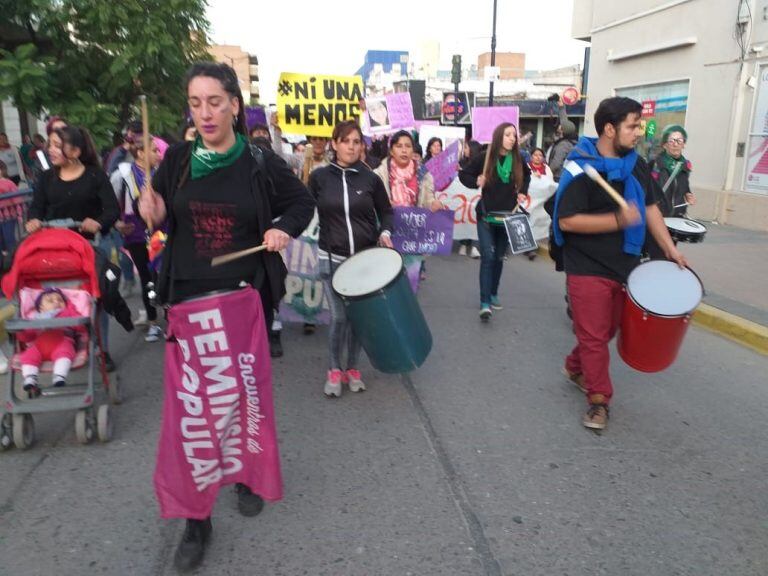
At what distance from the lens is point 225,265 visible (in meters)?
2.68

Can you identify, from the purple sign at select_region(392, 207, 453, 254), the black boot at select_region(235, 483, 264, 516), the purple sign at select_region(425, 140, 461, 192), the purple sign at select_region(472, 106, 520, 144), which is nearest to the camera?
the black boot at select_region(235, 483, 264, 516)

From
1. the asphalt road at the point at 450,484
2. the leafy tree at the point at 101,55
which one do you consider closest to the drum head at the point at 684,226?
the asphalt road at the point at 450,484

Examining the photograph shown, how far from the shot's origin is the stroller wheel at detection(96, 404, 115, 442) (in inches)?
148

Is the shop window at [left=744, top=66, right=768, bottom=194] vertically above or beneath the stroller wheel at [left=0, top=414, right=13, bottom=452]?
above

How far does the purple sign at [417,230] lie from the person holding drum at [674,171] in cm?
235

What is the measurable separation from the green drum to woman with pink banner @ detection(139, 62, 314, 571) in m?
1.18

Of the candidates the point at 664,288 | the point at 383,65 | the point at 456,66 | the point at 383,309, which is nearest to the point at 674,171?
the point at 664,288

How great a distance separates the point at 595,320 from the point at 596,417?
60cm

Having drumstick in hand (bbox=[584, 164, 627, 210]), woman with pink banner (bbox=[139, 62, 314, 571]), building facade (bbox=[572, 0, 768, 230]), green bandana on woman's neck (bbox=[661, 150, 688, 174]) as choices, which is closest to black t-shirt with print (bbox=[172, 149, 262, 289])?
woman with pink banner (bbox=[139, 62, 314, 571])

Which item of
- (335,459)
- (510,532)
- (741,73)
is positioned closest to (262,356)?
(335,459)

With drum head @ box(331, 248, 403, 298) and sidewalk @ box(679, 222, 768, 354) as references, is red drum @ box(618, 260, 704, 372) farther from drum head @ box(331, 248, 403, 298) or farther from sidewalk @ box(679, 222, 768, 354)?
sidewalk @ box(679, 222, 768, 354)

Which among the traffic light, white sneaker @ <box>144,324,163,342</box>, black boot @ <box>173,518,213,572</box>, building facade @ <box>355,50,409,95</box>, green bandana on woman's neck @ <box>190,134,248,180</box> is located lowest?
white sneaker @ <box>144,324,163,342</box>

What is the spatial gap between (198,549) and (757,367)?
470 cm

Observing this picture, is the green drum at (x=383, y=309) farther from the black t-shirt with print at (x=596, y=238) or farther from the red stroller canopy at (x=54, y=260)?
the red stroller canopy at (x=54, y=260)
